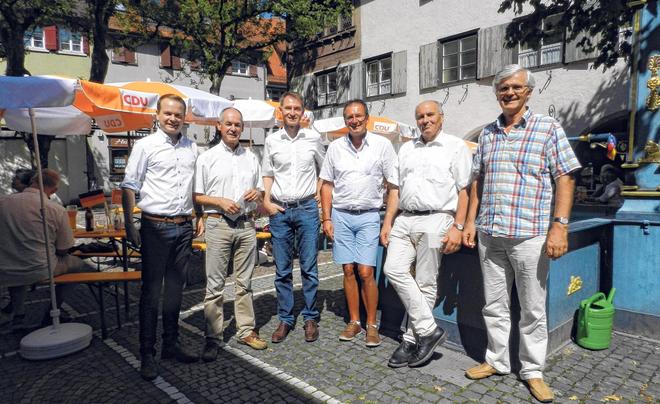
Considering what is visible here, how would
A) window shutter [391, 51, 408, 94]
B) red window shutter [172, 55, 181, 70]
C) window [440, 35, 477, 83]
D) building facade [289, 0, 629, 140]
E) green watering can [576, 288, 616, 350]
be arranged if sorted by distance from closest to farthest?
green watering can [576, 288, 616, 350] < building facade [289, 0, 629, 140] < window [440, 35, 477, 83] < window shutter [391, 51, 408, 94] < red window shutter [172, 55, 181, 70]

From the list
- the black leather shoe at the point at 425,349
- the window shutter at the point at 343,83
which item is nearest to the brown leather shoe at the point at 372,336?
the black leather shoe at the point at 425,349

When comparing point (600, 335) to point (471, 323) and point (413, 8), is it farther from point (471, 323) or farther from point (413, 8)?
point (413, 8)

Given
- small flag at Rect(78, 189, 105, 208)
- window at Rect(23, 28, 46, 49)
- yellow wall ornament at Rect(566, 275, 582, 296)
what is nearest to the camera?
yellow wall ornament at Rect(566, 275, 582, 296)

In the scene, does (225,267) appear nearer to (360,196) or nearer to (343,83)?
(360,196)

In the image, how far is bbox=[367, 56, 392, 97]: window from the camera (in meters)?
17.1

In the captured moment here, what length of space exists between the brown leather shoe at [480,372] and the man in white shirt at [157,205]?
96.3 inches

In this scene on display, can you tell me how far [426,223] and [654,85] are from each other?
2789mm

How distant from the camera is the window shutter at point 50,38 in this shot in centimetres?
2104

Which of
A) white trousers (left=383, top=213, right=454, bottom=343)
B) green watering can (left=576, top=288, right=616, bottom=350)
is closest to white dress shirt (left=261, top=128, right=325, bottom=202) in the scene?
white trousers (left=383, top=213, right=454, bottom=343)

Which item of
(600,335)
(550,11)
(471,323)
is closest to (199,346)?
(471,323)

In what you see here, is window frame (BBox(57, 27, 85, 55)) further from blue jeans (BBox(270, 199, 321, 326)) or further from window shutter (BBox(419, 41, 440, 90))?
blue jeans (BBox(270, 199, 321, 326))

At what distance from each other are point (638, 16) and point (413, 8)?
→ 12.5 metres

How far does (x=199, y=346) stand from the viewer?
4.17 meters

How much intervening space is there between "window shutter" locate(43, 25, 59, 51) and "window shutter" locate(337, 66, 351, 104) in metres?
13.8
